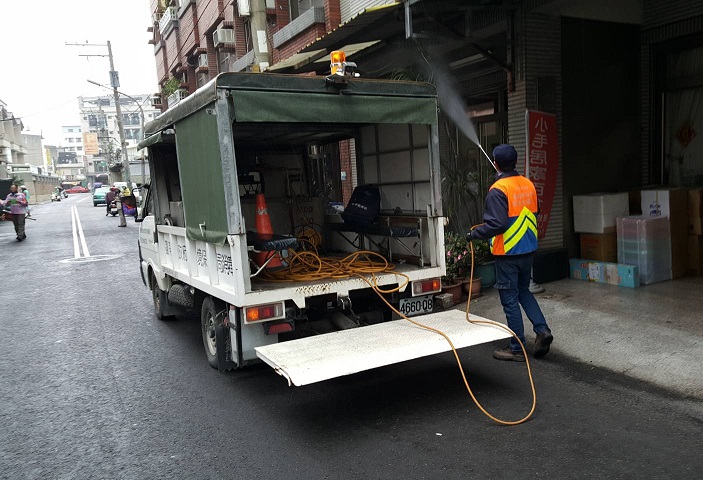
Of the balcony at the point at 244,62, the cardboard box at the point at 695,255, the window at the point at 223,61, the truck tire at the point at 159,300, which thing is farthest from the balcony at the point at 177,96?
the cardboard box at the point at 695,255

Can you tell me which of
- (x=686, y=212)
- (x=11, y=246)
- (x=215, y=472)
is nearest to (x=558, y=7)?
(x=686, y=212)

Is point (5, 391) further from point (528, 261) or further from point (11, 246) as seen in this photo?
point (11, 246)

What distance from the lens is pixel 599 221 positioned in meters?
7.73

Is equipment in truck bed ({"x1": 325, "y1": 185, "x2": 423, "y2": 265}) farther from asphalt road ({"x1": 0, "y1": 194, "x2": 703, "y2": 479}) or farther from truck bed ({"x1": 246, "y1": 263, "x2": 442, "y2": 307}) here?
asphalt road ({"x1": 0, "y1": 194, "x2": 703, "y2": 479})

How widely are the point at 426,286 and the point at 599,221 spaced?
12.0 feet

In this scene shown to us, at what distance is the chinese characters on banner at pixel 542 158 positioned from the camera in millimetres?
7375

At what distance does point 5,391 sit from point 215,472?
9.96 feet

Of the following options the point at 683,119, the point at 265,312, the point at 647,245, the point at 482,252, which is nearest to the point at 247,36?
the point at 482,252

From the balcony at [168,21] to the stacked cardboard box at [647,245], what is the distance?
26104 millimetres

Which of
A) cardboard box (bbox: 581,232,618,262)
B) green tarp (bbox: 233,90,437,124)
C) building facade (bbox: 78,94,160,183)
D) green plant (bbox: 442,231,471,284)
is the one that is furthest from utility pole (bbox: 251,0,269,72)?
building facade (bbox: 78,94,160,183)

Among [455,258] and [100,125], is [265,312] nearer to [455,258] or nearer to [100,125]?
[455,258]

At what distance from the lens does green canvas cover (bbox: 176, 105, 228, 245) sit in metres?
4.57

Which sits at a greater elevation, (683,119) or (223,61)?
Result: (223,61)

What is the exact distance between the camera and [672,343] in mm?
5336
